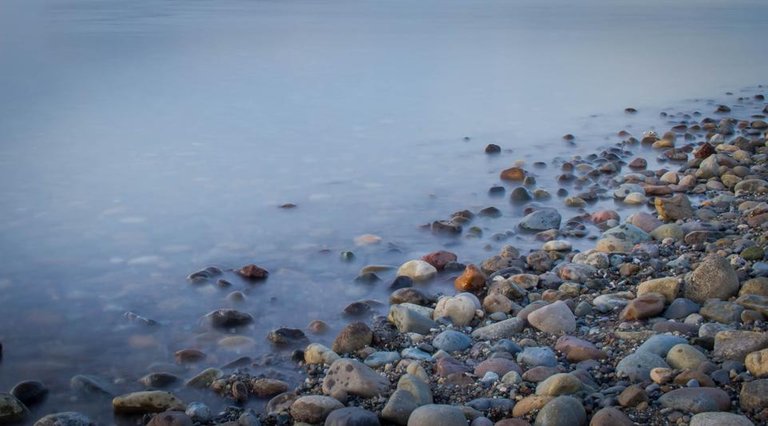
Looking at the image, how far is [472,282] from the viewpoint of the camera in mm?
4574

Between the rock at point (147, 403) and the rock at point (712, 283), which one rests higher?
the rock at point (712, 283)

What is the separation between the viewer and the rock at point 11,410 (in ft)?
10.5

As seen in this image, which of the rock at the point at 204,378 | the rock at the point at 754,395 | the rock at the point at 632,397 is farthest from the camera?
the rock at the point at 204,378

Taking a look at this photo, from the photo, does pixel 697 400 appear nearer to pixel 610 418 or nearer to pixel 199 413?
pixel 610 418

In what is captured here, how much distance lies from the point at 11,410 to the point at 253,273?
1770 mm

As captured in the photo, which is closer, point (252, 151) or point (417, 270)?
point (417, 270)

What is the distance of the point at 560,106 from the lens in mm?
11094

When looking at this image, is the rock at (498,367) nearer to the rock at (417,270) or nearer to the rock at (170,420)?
the rock at (170,420)

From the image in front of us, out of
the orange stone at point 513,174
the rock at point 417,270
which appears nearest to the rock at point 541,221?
the rock at point 417,270

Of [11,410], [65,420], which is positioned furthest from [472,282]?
[11,410]

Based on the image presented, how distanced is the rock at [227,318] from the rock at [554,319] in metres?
1.43

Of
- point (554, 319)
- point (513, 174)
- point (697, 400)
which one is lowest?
point (513, 174)

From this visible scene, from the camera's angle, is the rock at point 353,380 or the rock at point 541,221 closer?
the rock at point 353,380

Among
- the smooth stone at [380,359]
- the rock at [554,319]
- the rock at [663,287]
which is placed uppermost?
the rock at [663,287]
